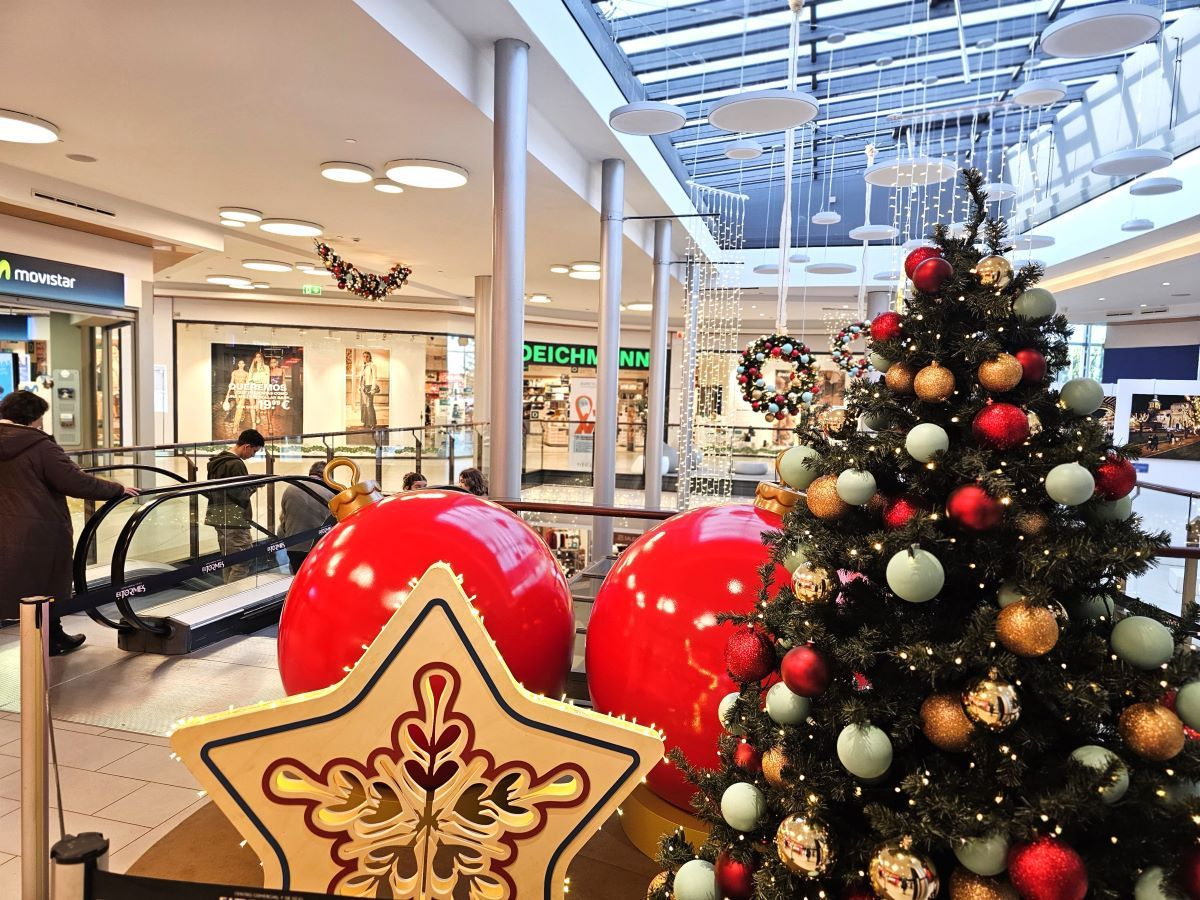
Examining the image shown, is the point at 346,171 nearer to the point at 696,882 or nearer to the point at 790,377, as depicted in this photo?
the point at 790,377

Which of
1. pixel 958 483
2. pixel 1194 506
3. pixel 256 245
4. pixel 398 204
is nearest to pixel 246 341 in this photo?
pixel 256 245

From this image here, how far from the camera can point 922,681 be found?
4.71 ft

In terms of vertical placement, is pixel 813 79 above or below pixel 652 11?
above

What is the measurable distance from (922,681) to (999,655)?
0.51 feet

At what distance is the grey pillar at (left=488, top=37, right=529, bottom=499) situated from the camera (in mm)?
6016

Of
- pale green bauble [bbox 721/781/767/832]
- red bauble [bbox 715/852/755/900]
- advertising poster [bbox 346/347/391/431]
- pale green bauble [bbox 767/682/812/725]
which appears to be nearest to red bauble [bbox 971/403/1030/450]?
pale green bauble [bbox 767/682/812/725]

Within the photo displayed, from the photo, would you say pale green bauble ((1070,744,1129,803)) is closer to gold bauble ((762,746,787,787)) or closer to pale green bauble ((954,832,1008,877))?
pale green bauble ((954,832,1008,877))

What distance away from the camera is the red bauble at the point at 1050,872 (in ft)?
4.02

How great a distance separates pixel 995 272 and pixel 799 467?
529mm

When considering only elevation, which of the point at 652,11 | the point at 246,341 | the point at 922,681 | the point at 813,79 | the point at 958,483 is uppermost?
the point at 813,79

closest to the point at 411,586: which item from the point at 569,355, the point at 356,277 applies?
the point at 356,277

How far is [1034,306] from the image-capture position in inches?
59.1

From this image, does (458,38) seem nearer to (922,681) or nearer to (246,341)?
(922,681)

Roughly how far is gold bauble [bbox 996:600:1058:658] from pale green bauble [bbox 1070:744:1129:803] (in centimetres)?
17
